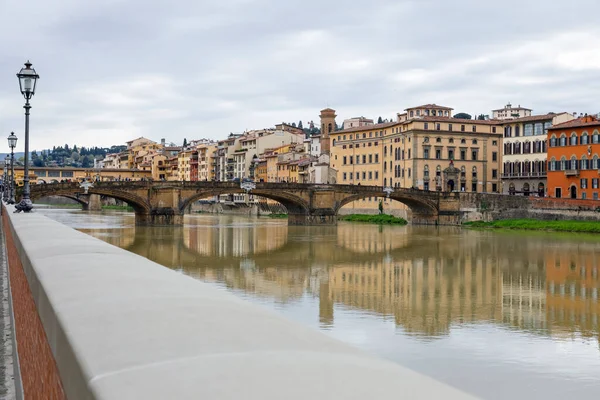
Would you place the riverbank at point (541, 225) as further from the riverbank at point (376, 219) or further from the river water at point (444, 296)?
the river water at point (444, 296)

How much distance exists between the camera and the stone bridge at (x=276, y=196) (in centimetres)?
6041

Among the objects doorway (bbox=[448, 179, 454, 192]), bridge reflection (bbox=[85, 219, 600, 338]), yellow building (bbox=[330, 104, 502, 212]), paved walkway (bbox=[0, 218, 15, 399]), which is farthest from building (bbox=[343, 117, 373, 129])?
paved walkway (bbox=[0, 218, 15, 399])

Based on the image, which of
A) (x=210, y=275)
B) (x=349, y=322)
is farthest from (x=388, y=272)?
(x=349, y=322)

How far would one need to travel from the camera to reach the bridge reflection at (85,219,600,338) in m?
17.9

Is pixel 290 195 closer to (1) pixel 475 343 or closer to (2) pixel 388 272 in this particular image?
(2) pixel 388 272

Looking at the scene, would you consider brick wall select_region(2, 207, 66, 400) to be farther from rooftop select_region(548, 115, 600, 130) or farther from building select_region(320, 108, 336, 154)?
building select_region(320, 108, 336, 154)

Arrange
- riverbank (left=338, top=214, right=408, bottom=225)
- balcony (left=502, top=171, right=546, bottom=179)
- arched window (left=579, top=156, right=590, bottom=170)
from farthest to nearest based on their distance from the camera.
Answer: riverbank (left=338, top=214, right=408, bottom=225) → balcony (left=502, top=171, right=546, bottom=179) → arched window (left=579, top=156, right=590, bottom=170)

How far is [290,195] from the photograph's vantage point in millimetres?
65750

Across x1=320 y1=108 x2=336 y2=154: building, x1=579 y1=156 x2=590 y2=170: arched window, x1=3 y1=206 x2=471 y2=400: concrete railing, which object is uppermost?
x1=320 y1=108 x2=336 y2=154: building

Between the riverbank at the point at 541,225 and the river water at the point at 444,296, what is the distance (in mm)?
8543

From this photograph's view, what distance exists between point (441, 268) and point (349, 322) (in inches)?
552

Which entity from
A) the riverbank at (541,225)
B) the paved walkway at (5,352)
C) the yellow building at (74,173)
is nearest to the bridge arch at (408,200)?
the riverbank at (541,225)

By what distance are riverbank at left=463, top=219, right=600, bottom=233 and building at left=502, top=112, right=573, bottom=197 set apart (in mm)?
7913

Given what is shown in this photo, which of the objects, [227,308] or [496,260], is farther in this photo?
[496,260]
